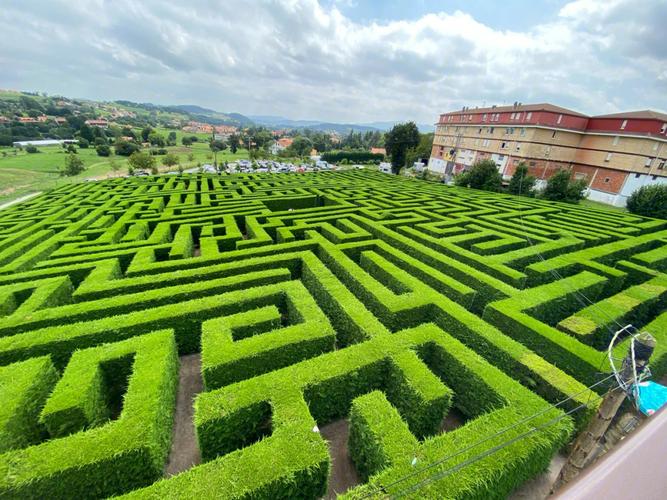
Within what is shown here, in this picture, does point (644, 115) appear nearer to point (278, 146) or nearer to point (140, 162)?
point (140, 162)

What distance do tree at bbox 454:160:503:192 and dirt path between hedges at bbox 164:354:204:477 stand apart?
1536 inches

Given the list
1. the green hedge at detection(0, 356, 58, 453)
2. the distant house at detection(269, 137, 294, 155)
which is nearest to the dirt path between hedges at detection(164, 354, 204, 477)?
the green hedge at detection(0, 356, 58, 453)

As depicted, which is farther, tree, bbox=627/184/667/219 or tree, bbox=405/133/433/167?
tree, bbox=405/133/433/167

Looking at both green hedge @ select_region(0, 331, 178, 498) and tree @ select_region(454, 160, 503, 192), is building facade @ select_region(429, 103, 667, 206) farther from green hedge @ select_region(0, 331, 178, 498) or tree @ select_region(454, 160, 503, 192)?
green hedge @ select_region(0, 331, 178, 498)

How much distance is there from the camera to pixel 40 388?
650cm

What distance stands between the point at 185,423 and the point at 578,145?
2377 inches

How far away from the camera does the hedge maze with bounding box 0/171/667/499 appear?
514 cm

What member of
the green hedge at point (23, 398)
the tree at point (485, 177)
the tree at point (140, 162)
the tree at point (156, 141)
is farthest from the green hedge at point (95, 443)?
the tree at point (156, 141)

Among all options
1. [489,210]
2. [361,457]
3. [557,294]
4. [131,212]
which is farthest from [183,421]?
[489,210]

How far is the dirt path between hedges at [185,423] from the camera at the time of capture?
253 inches

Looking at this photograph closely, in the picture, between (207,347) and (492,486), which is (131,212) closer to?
(207,347)

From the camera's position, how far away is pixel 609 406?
4.15 m

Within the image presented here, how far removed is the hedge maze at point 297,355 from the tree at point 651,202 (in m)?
17.1

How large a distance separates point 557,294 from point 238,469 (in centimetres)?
1152
